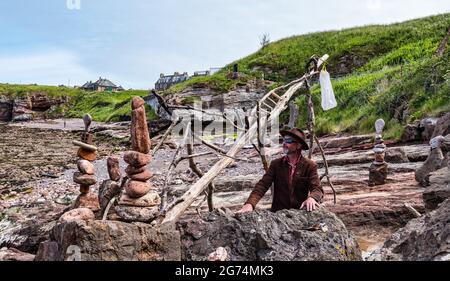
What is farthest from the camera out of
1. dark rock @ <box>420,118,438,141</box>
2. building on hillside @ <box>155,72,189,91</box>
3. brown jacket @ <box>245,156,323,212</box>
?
building on hillside @ <box>155,72,189,91</box>

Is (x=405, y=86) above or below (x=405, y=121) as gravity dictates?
above

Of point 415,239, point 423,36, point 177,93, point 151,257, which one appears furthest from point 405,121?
point 177,93

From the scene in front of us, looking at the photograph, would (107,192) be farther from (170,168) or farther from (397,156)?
(397,156)

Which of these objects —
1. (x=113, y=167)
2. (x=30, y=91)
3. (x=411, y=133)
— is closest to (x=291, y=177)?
(x=113, y=167)

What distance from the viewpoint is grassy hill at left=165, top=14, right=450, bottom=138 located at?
1991cm

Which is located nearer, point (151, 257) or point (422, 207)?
point (151, 257)

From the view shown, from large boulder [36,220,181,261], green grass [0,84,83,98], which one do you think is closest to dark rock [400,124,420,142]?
large boulder [36,220,181,261]

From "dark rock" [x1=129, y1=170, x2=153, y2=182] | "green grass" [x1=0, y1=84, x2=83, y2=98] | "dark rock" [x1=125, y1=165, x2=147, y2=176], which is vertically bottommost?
"dark rock" [x1=129, y1=170, x2=153, y2=182]

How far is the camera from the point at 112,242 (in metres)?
4.93

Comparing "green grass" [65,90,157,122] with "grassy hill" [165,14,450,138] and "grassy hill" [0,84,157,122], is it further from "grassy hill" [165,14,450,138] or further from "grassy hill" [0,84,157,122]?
"grassy hill" [165,14,450,138]

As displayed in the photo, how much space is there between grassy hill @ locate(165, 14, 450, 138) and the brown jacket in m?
12.3
